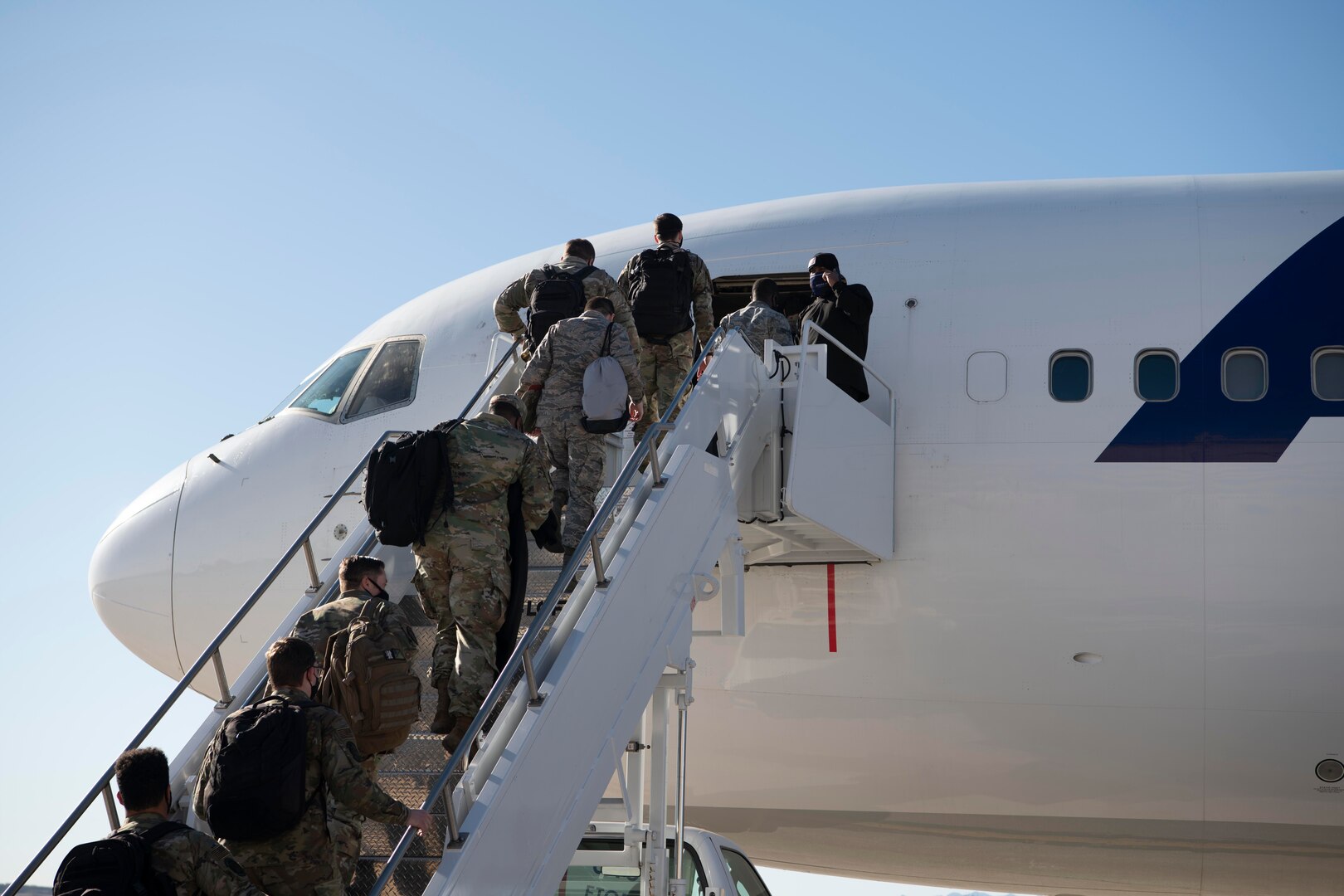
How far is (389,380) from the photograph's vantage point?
412 inches

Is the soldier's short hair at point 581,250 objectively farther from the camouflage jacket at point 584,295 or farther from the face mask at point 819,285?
the face mask at point 819,285

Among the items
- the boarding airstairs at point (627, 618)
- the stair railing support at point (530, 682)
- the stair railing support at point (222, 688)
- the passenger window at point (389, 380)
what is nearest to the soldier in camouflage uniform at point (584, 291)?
the boarding airstairs at point (627, 618)

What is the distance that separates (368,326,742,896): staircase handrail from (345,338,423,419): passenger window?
4108 millimetres

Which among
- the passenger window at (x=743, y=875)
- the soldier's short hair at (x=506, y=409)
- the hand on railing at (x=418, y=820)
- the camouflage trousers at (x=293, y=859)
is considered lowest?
the passenger window at (x=743, y=875)

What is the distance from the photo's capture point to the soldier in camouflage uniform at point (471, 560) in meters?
5.79

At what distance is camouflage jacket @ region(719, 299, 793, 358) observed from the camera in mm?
8547

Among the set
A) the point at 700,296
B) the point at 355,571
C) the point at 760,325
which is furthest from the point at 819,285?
the point at 355,571

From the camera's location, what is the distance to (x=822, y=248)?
980 cm

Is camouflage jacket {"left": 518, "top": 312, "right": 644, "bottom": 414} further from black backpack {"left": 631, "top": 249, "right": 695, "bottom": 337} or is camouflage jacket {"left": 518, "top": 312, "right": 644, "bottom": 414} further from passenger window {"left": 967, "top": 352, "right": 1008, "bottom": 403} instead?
passenger window {"left": 967, "top": 352, "right": 1008, "bottom": 403}

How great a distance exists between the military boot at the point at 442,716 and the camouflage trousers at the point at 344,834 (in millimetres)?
824

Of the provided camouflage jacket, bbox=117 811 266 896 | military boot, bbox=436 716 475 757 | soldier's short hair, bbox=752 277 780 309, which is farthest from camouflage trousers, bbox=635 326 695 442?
camouflage jacket, bbox=117 811 266 896

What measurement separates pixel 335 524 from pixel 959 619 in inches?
180

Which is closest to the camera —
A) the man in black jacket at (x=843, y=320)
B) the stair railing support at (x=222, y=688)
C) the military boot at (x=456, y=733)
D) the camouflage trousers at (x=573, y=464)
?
the military boot at (x=456, y=733)

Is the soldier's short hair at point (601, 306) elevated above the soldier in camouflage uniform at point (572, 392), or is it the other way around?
the soldier's short hair at point (601, 306)
